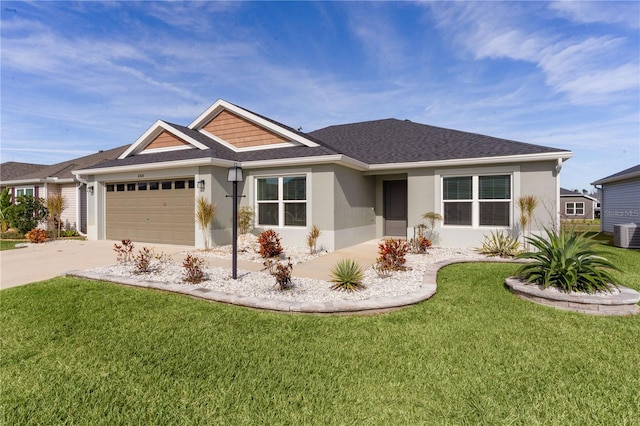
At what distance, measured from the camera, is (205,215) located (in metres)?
10.5

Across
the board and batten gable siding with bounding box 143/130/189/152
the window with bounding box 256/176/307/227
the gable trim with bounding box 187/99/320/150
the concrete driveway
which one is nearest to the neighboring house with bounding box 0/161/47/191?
the concrete driveway

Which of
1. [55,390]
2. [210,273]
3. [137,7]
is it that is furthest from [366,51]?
[55,390]

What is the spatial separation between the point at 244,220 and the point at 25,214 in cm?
1322

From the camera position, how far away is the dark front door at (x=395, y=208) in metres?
13.5

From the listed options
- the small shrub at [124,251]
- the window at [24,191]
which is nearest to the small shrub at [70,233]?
the window at [24,191]

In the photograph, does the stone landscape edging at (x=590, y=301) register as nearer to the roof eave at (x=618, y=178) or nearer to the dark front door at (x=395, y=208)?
the dark front door at (x=395, y=208)

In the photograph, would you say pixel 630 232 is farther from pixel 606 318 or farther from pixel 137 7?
pixel 137 7

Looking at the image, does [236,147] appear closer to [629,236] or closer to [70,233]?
[70,233]

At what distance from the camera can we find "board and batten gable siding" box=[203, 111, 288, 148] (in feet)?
42.1

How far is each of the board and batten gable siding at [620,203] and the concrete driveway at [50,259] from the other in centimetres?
2125

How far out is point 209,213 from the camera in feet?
34.6

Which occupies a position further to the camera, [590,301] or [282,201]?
[282,201]

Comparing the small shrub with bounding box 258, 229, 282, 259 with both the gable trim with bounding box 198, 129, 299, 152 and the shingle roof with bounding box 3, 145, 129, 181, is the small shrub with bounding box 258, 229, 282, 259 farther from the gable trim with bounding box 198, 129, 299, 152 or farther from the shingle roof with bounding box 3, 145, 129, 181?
the shingle roof with bounding box 3, 145, 129, 181

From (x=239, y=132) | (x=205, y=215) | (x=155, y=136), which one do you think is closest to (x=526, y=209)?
(x=205, y=215)
